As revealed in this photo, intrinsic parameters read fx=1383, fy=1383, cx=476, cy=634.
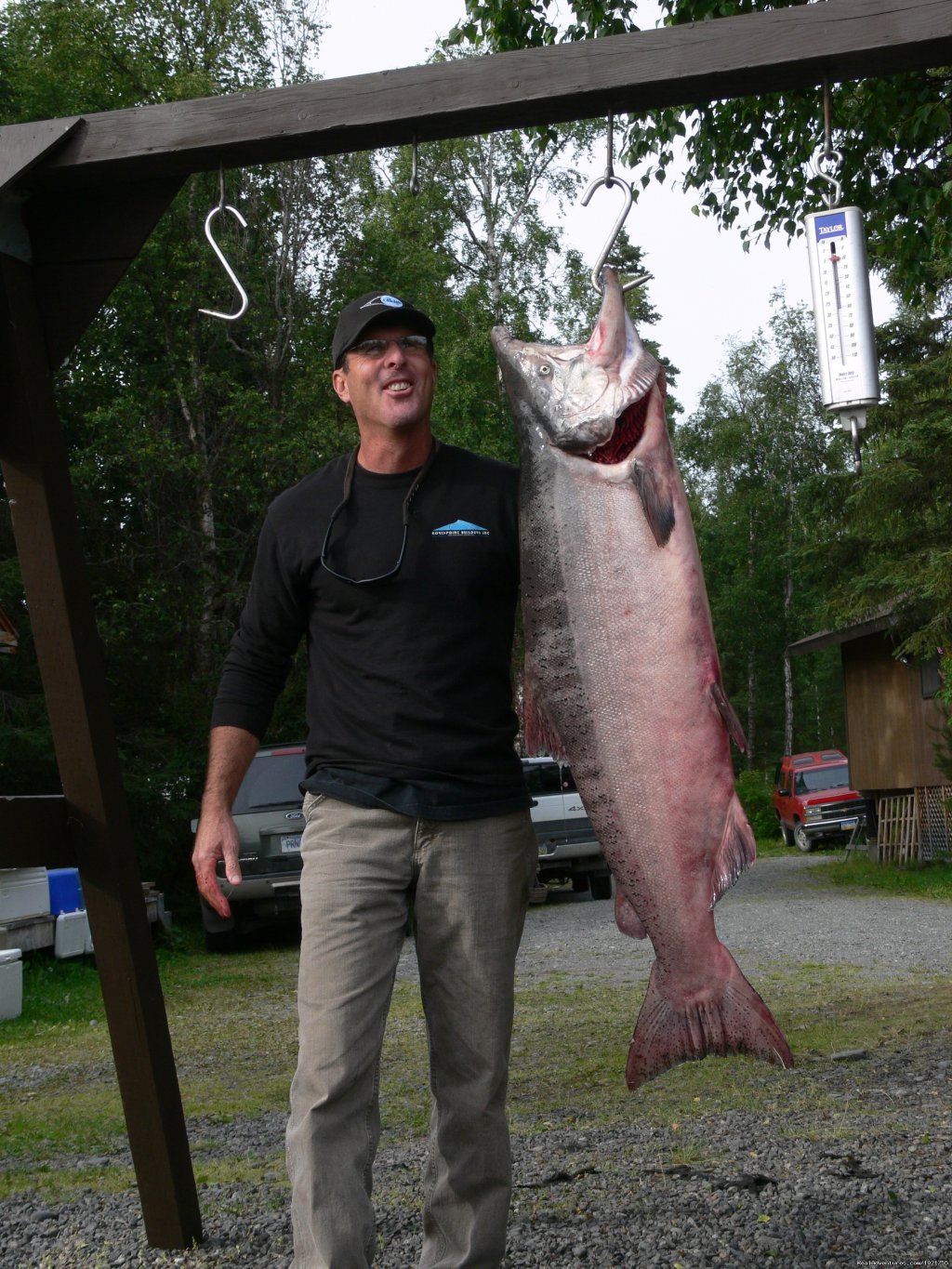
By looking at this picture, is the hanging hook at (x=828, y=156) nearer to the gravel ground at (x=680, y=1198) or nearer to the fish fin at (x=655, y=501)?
the fish fin at (x=655, y=501)

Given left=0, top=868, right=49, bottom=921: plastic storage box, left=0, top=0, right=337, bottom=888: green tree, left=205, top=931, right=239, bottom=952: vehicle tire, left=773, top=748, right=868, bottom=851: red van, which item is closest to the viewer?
left=0, top=868, right=49, bottom=921: plastic storage box

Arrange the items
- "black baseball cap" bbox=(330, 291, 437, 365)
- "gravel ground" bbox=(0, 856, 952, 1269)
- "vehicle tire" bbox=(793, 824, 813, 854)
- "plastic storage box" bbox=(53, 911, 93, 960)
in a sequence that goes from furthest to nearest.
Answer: "vehicle tire" bbox=(793, 824, 813, 854) → "plastic storage box" bbox=(53, 911, 93, 960) → "gravel ground" bbox=(0, 856, 952, 1269) → "black baseball cap" bbox=(330, 291, 437, 365)

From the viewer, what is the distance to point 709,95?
3445 millimetres

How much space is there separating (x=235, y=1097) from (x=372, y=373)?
4.58 metres

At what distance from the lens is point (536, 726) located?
314cm

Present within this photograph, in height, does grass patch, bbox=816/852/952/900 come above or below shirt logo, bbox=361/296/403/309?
below

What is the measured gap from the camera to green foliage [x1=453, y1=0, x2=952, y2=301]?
7410 mm

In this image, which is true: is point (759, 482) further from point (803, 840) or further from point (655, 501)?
point (655, 501)

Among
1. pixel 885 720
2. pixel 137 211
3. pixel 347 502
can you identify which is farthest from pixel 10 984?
pixel 885 720

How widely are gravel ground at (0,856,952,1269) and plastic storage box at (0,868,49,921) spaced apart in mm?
5649

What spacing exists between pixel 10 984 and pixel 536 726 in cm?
812

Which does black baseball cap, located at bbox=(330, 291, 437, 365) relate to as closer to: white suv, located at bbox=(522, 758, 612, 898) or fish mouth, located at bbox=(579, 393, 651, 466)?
fish mouth, located at bbox=(579, 393, 651, 466)

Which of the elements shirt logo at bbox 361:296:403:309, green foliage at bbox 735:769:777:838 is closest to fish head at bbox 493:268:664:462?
shirt logo at bbox 361:296:403:309

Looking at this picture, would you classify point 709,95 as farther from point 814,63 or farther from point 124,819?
point 124,819
